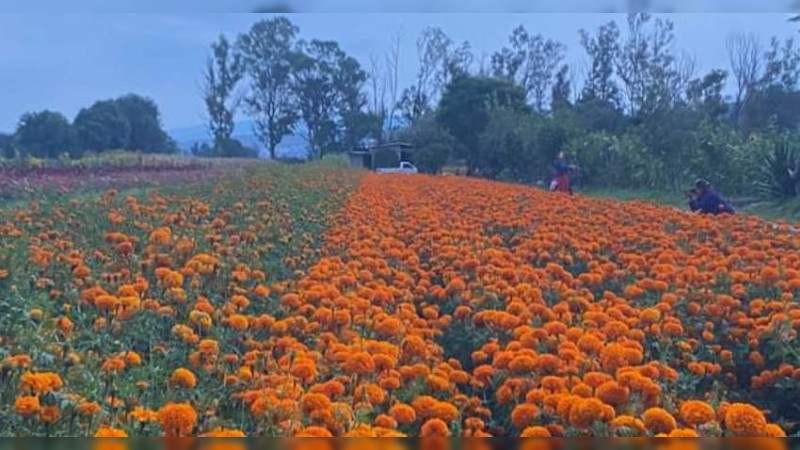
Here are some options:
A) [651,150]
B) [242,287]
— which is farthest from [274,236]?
[651,150]

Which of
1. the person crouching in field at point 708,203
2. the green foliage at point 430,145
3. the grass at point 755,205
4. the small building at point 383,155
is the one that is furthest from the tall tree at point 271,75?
the small building at point 383,155

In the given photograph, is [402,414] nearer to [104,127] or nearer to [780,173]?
[104,127]

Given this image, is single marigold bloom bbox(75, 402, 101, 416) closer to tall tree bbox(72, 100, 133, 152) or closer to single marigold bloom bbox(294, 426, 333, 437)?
single marigold bloom bbox(294, 426, 333, 437)

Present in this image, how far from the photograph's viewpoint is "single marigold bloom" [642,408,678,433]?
160cm

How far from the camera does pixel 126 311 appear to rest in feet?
8.19

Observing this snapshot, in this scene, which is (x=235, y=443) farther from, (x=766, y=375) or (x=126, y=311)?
(x=766, y=375)

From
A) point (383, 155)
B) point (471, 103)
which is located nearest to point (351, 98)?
point (471, 103)

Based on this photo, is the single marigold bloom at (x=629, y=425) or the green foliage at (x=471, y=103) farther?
the green foliage at (x=471, y=103)

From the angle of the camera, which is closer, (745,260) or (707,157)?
(745,260)

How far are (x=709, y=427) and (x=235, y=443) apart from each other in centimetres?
92

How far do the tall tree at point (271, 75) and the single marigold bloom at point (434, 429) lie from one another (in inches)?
43.1

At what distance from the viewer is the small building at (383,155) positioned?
24.1 metres

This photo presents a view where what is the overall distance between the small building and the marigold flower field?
19407 mm

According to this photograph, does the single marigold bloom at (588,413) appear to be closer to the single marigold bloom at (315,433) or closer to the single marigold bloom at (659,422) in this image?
the single marigold bloom at (659,422)
